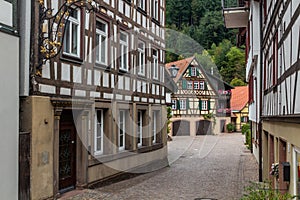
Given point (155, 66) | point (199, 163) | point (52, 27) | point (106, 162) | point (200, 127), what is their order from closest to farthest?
point (52, 27)
point (106, 162)
point (155, 66)
point (199, 163)
point (200, 127)

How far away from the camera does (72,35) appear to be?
9633 millimetres

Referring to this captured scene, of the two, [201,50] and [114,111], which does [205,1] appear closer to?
[201,50]

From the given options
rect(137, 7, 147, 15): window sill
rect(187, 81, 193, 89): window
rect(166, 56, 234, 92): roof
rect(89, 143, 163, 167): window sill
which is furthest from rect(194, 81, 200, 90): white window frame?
rect(137, 7, 147, 15): window sill

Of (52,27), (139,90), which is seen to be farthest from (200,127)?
(52,27)

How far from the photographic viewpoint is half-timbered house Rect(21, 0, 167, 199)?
811 cm

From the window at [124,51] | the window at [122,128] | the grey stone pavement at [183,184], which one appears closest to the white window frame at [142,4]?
the window at [124,51]

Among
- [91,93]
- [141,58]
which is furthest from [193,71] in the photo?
[91,93]

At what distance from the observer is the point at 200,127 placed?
1577 inches

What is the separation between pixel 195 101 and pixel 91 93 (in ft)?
96.0

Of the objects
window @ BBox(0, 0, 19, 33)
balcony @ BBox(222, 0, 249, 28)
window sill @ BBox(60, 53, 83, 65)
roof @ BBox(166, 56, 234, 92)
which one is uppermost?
balcony @ BBox(222, 0, 249, 28)

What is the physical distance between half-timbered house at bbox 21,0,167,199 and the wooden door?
2 centimetres

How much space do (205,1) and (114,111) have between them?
4255 cm

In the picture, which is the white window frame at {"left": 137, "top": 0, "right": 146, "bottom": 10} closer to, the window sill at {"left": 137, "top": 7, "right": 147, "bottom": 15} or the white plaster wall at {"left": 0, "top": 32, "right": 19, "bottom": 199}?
the window sill at {"left": 137, "top": 7, "right": 147, "bottom": 15}

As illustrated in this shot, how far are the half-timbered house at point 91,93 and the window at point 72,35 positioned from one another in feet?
0.08
